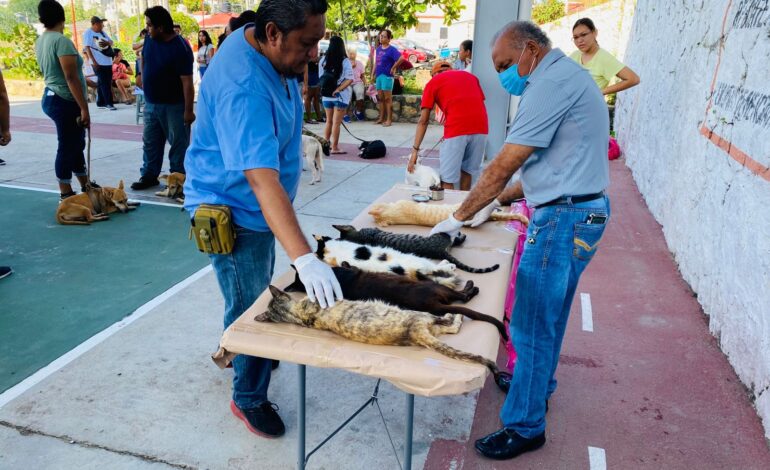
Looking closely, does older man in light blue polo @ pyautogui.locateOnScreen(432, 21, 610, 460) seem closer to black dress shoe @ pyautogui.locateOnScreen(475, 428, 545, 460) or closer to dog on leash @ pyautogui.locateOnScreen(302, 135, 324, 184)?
black dress shoe @ pyautogui.locateOnScreen(475, 428, 545, 460)

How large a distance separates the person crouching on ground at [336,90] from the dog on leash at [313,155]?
1.98m

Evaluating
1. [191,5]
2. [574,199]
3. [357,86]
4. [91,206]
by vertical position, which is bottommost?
[91,206]

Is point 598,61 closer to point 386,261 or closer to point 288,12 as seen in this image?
point 386,261

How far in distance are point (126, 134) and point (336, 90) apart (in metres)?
4.67

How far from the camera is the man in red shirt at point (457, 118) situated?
5.63 m

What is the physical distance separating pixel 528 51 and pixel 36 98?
57.7 feet

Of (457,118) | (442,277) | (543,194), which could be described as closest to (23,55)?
(457,118)

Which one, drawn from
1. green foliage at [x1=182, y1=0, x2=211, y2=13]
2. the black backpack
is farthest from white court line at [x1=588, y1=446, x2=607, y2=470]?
green foliage at [x1=182, y1=0, x2=211, y2=13]

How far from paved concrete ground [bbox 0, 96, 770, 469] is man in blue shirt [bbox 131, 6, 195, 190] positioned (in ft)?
9.90

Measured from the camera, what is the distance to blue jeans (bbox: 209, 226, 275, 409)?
99.2 inches

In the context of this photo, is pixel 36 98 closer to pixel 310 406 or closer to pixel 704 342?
pixel 310 406

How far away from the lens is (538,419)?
269cm

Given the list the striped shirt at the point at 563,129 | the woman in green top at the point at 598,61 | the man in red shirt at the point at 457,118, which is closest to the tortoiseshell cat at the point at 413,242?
the striped shirt at the point at 563,129

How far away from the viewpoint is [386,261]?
2.57 metres
